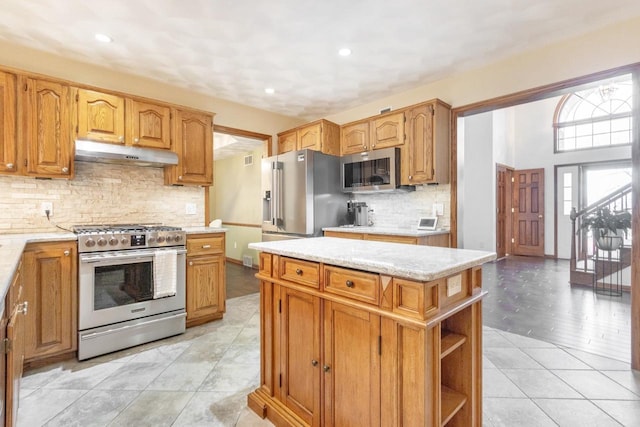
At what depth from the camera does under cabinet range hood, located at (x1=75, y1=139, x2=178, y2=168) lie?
264cm

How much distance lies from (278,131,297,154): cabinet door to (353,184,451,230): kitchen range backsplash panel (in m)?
1.19

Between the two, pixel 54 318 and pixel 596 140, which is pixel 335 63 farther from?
pixel 596 140

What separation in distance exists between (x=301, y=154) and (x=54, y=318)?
2.89m

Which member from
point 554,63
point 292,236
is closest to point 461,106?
point 554,63


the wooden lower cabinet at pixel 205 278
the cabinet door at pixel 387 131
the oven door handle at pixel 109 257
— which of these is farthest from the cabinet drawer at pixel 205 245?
the cabinet door at pixel 387 131

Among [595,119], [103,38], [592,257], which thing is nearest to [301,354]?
[103,38]

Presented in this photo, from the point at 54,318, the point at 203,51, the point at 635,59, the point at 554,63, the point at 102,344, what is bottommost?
the point at 102,344

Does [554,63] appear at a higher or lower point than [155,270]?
higher

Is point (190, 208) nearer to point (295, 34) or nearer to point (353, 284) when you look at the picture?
point (295, 34)

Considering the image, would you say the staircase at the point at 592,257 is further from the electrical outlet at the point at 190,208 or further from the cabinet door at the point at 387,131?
the electrical outlet at the point at 190,208

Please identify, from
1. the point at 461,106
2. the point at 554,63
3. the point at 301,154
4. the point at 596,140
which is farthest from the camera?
the point at 596,140

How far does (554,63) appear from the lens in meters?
2.74

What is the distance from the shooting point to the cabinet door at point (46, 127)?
2492mm

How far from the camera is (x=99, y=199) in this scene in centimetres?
308
